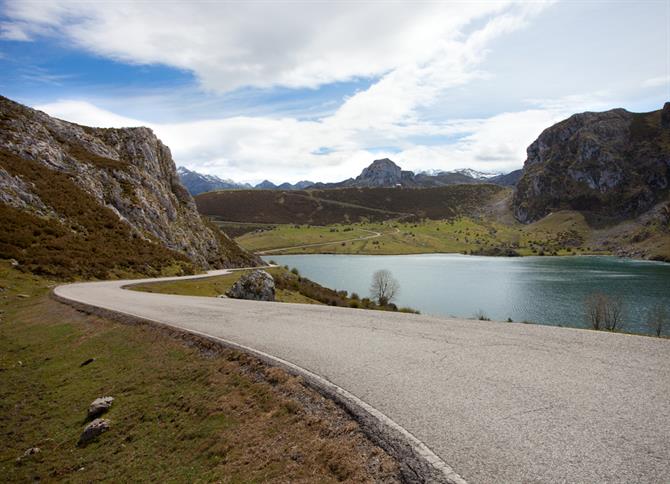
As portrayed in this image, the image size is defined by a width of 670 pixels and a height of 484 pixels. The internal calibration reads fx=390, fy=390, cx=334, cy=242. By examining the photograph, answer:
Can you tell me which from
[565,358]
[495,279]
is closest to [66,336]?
[565,358]

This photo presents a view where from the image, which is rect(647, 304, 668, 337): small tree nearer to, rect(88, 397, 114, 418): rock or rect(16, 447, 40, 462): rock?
rect(88, 397, 114, 418): rock

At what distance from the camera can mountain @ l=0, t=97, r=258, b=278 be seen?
41478mm

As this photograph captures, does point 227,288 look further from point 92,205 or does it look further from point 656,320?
point 656,320

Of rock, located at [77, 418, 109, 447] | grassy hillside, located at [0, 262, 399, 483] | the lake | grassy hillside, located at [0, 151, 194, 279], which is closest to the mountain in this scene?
grassy hillside, located at [0, 151, 194, 279]

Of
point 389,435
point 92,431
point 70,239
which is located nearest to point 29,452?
point 92,431

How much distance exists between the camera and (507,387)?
982 centimetres

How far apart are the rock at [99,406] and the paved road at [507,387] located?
4.89 meters

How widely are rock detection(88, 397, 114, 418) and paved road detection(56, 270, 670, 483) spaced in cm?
489

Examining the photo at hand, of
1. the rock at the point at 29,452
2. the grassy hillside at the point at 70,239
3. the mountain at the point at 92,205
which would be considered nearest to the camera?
the rock at the point at 29,452

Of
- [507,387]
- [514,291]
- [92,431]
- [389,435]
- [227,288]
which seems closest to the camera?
[389,435]

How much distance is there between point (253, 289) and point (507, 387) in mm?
31540

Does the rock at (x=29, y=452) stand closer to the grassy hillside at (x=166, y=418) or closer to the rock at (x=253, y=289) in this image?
the grassy hillside at (x=166, y=418)

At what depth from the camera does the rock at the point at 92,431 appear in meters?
12.8

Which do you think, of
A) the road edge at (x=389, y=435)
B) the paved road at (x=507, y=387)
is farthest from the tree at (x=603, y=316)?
the road edge at (x=389, y=435)
